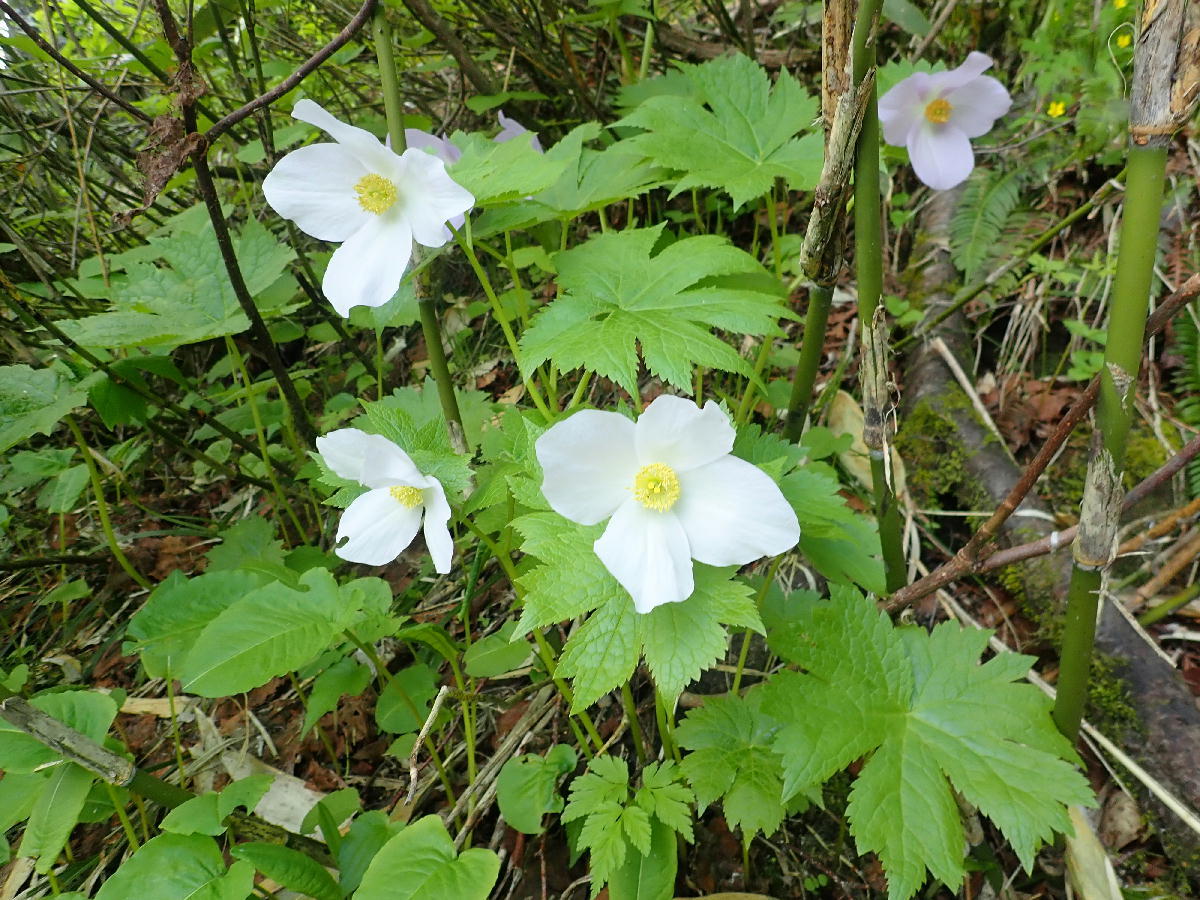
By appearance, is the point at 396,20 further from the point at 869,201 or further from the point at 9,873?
the point at 9,873

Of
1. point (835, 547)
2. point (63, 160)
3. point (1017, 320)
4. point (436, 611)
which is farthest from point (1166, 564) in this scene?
point (63, 160)

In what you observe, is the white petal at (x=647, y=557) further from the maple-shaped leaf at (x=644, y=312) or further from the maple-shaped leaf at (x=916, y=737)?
the maple-shaped leaf at (x=916, y=737)

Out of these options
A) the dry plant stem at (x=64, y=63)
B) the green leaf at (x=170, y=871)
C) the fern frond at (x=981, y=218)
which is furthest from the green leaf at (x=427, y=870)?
the fern frond at (x=981, y=218)

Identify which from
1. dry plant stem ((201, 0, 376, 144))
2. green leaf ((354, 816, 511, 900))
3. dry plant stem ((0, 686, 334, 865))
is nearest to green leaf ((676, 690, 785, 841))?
green leaf ((354, 816, 511, 900))

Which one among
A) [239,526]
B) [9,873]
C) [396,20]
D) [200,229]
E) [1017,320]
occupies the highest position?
[396,20]

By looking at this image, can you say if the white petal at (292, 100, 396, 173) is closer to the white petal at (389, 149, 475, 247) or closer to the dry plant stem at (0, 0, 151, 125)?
the white petal at (389, 149, 475, 247)

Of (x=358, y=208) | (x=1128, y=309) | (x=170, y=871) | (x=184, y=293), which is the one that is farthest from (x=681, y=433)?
(x=184, y=293)

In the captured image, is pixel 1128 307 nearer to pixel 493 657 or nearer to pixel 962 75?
pixel 962 75
